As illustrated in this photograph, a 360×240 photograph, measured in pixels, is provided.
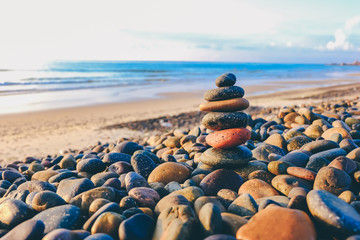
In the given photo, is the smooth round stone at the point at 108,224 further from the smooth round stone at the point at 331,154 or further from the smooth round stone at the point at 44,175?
the smooth round stone at the point at 331,154

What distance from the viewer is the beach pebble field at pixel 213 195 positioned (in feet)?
6.68

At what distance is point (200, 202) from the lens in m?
2.55

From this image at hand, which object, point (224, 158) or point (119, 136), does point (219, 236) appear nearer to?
point (224, 158)

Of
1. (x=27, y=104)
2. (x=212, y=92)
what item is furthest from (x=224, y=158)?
(x=27, y=104)

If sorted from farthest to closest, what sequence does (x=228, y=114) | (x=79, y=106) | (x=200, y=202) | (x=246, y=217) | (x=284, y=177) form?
(x=79, y=106) → (x=228, y=114) → (x=284, y=177) → (x=200, y=202) → (x=246, y=217)

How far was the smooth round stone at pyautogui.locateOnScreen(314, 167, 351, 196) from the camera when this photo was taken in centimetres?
267

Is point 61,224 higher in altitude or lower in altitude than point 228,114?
lower

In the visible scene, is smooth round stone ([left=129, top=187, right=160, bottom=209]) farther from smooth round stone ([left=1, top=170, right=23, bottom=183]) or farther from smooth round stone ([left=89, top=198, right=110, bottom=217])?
smooth round stone ([left=1, top=170, right=23, bottom=183])

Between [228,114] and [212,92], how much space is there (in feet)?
1.15

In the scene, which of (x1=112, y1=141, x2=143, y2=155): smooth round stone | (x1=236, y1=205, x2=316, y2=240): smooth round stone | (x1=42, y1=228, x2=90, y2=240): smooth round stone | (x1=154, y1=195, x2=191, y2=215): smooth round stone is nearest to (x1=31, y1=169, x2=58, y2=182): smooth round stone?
(x1=112, y1=141, x2=143, y2=155): smooth round stone

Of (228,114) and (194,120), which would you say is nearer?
(228,114)

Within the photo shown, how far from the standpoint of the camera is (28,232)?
219 centimetres

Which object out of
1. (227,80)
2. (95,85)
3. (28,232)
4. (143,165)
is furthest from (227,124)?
(95,85)

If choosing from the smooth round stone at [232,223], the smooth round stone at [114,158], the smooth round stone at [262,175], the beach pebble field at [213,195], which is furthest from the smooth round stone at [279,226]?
the smooth round stone at [114,158]
